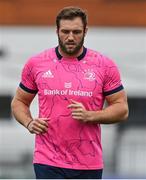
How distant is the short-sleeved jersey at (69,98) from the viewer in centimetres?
589

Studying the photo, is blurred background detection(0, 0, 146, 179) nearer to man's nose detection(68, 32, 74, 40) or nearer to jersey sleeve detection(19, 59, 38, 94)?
jersey sleeve detection(19, 59, 38, 94)

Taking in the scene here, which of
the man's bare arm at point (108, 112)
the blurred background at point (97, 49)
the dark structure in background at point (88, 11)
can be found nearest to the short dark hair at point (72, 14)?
the man's bare arm at point (108, 112)

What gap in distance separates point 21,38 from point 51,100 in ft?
46.7

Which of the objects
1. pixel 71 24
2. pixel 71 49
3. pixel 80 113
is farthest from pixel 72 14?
pixel 80 113

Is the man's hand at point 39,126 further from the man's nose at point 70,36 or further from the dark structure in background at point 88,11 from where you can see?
the dark structure in background at point 88,11

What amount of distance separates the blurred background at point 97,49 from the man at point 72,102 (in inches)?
432

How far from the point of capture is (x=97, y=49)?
19234 mm

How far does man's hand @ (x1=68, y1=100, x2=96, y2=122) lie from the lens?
19.0ft

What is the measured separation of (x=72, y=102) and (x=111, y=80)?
331 mm

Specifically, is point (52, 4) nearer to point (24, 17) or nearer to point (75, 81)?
point (24, 17)

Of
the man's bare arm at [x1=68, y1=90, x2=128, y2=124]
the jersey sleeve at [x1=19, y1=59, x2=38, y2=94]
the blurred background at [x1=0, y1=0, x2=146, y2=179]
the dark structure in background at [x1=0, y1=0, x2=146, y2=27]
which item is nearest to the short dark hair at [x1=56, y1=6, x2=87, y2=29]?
the jersey sleeve at [x1=19, y1=59, x2=38, y2=94]

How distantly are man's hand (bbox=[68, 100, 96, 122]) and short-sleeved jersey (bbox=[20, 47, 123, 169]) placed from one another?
0.07 meters

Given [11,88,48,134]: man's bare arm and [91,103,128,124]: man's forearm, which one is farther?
[11,88,48,134]: man's bare arm

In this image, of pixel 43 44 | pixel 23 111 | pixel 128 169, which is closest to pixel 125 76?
pixel 43 44
